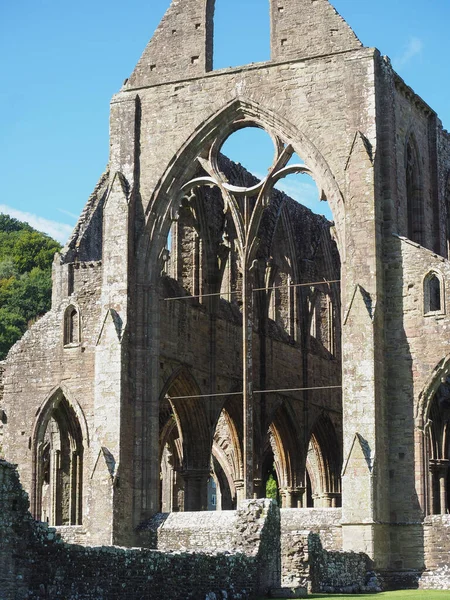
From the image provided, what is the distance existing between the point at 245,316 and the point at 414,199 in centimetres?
484

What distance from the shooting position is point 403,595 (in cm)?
2042

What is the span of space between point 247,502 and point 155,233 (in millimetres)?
9089

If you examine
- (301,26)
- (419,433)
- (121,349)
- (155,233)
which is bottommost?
(419,433)

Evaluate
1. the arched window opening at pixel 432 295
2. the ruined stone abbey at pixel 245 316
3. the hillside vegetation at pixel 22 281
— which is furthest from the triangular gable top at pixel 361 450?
the hillside vegetation at pixel 22 281

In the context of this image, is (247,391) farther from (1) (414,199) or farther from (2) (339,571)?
(1) (414,199)

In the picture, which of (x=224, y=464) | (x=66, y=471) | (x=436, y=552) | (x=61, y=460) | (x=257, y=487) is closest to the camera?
(x=436, y=552)

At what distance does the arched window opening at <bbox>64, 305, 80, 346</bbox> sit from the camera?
92.7ft

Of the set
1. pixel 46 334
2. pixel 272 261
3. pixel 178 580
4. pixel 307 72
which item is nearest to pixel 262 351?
pixel 272 261

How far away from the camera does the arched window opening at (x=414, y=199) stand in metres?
27.9

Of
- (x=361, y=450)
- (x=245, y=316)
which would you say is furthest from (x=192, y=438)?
(x=361, y=450)

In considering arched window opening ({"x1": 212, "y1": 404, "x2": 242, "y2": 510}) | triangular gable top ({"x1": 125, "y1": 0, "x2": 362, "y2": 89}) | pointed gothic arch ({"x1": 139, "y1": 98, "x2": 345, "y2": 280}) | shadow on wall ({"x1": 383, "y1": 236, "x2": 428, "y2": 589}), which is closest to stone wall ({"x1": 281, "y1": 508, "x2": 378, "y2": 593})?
shadow on wall ({"x1": 383, "y1": 236, "x2": 428, "y2": 589})

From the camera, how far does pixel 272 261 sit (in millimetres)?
33750

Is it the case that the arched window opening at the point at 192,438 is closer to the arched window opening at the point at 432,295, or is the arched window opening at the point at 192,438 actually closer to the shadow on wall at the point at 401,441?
the shadow on wall at the point at 401,441

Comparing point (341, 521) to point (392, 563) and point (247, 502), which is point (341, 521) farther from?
point (247, 502)
